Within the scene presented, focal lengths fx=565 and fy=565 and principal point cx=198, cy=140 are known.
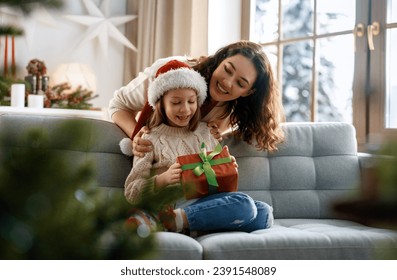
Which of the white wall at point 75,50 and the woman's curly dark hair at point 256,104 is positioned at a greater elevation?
the white wall at point 75,50

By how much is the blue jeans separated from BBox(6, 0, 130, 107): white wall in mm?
2275

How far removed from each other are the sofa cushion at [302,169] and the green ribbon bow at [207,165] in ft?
0.84

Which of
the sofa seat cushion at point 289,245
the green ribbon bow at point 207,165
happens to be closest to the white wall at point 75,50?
the green ribbon bow at point 207,165

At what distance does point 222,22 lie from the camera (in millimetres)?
3225

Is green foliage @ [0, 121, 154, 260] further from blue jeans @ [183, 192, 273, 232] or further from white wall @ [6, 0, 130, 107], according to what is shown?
white wall @ [6, 0, 130, 107]

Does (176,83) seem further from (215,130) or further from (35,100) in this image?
(35,100)

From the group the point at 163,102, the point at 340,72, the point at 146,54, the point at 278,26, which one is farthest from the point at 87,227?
the point at 146,54

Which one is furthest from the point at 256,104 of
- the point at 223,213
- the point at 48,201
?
the point at 48,201

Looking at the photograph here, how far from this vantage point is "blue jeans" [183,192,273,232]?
1.39 m

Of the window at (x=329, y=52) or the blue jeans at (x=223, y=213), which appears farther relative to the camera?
the window at (x=329, y=52)

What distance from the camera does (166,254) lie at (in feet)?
3.96

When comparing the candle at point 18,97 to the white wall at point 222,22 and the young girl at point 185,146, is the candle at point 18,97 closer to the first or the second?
the white wall at point 222,22

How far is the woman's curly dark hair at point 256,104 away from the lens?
5.59 ft
